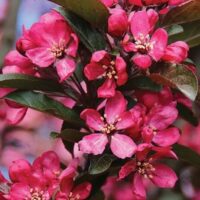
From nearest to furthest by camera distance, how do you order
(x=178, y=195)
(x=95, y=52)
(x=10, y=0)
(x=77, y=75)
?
(x=95, y=52), (x=77, y=75), (x=178, y=195), (x=10, y=0)

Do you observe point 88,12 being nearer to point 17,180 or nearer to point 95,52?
point 95,52

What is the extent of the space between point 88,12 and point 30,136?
1172 mm

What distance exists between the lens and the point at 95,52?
46.3 inches

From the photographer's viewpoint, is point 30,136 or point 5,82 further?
point 30,136

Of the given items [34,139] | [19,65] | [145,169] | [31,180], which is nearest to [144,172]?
[145,169]

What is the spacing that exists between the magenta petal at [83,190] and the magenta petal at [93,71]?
8.1 inches

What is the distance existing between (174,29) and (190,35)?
77mm

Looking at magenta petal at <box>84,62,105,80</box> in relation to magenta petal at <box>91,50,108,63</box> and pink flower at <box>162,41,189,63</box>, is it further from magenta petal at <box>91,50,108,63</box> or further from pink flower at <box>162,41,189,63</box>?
pink flower at <box>162,41,189,63</box>

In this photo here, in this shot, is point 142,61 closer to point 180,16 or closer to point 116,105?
point 116,105

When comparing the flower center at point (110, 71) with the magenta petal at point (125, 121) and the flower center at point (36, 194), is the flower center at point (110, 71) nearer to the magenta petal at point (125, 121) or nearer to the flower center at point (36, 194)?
the magenta petal at point (125, 121)

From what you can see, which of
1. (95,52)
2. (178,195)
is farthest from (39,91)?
(178,195)

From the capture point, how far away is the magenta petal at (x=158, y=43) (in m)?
1.18

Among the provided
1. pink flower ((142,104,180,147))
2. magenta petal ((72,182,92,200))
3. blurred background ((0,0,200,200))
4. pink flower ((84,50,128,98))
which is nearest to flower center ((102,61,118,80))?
pink flower ((84,50,128,98))

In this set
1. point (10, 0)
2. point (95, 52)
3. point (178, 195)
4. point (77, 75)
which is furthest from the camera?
point (10, 0)
